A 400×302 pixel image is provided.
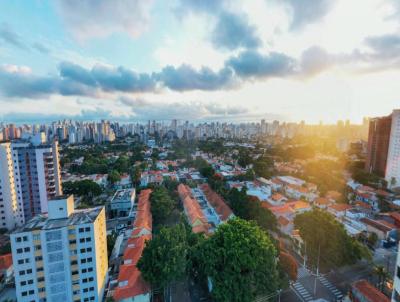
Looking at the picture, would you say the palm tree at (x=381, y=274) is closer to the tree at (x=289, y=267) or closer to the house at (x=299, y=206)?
the tree at (x=289, y=267)

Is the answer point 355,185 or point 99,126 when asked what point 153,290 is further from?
point 99,126

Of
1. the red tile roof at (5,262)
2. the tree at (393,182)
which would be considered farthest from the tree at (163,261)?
the tree at (393,182)

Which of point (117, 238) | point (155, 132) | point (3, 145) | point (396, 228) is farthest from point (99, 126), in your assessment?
point (396, 228)

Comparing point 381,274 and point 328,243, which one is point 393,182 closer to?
point 328,243

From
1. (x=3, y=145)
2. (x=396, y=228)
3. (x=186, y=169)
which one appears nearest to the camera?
(x=396, y=228)

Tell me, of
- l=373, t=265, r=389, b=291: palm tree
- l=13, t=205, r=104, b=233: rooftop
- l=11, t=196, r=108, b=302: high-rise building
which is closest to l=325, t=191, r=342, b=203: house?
l=373, t=265, r=389, b=291: palm tree
